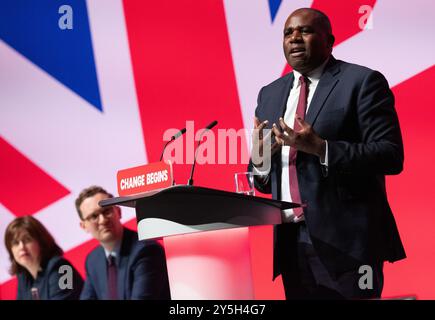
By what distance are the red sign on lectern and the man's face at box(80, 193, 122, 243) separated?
1.61 meters

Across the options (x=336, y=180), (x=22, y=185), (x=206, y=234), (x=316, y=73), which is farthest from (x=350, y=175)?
(x=22, y=185)

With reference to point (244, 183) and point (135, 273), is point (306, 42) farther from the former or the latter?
point (135, 273)

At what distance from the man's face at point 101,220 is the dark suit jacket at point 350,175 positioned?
1.49 m

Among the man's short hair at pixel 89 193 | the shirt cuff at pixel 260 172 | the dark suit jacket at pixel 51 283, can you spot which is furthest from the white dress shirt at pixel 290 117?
the dark suit jacket at pixel 51 283

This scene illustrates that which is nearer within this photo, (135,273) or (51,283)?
(135,273)

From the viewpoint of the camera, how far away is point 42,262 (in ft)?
14.8

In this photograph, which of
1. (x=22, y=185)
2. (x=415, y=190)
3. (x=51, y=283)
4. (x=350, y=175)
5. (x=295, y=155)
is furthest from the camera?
(x=22, y=185)

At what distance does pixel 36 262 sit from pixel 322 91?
2393 mm

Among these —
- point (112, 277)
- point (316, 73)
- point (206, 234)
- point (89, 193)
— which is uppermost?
point (316, 73)

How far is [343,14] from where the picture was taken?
4.10 meters
